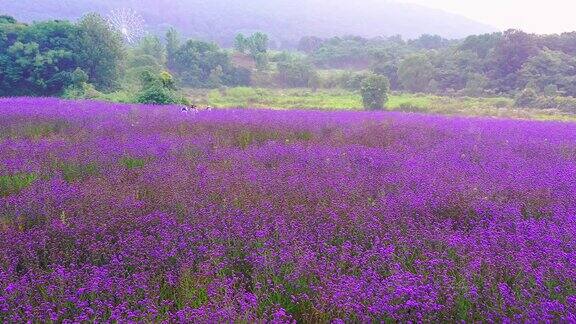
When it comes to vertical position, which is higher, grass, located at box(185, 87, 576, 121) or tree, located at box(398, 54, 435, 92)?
tree, located at box(398, 54, 435, 92)

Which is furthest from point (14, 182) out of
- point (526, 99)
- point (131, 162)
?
point (526, 99)

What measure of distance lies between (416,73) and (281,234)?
133 feet

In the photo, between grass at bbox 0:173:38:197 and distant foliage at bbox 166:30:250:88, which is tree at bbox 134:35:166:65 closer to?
distant foliage at bbox 166:30:250:88

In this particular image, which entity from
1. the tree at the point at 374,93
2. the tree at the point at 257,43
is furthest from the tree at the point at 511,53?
the tree at the point at 257,43

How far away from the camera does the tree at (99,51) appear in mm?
22062

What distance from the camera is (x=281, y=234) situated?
9.95 ft

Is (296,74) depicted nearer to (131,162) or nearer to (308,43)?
(131,162)

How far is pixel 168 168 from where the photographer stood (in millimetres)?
4785

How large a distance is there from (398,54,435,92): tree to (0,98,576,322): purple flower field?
3591 centimetres

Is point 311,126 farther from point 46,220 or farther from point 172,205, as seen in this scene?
point 46,220

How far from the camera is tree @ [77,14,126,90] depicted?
22062 millimetres

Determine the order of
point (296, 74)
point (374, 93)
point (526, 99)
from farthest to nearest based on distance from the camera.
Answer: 1. point (296, 74)
2. point (526, 99)
3. point (374, 93)

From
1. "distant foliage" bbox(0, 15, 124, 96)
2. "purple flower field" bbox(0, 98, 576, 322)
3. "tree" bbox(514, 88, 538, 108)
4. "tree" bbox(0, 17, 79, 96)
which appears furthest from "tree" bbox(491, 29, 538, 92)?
"purple flower field" bbox(0, 98, 576, 322)

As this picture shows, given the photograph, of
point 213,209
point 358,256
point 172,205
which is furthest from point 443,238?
point 172,205
